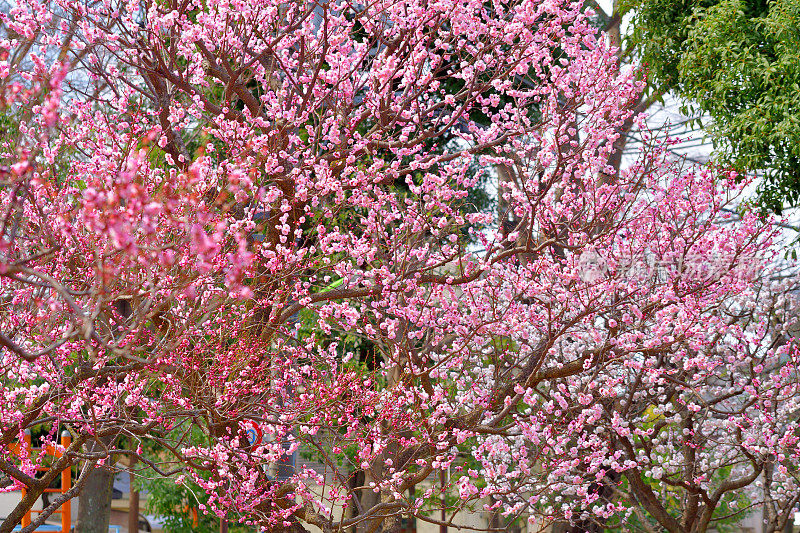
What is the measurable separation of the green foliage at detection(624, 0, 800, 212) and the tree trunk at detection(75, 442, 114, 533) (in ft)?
32.6

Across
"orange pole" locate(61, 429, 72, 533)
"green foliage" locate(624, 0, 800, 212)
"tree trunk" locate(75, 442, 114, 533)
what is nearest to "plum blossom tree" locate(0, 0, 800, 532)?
"green foliage" locate(624, 0, 800, 212)

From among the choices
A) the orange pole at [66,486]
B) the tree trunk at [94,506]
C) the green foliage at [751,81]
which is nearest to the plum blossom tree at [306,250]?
the green foliage at [751,81]

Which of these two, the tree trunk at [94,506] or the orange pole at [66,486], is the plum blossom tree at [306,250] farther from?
the tree trunk at [94,506]

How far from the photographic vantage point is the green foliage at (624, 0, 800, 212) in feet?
27.6

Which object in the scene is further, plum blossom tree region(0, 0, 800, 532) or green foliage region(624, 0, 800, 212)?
green foliage region(624, 0, 800, 212)

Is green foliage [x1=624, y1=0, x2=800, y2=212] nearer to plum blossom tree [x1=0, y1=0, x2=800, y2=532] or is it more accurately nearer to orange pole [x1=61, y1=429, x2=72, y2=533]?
plum blossom tree [x1=0, y1=0, x2=800, y2=532]

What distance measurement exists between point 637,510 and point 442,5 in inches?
306

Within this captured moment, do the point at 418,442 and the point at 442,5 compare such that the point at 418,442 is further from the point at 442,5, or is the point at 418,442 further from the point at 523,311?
the point at 442,5

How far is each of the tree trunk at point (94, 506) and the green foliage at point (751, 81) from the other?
32.6 ft

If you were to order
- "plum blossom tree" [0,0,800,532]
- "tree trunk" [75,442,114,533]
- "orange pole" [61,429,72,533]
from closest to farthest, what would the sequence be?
"plum blossom tree" [0,0,800,532]
"orange pole" [61,429,72,533]
"tree trunk" [75,442,114,533]

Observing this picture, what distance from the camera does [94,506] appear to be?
Answer: 12.2 m

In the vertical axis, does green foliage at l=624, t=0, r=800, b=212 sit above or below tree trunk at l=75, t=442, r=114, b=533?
above

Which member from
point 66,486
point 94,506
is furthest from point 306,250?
point 94,506

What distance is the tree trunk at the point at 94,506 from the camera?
1214 cm
